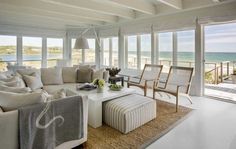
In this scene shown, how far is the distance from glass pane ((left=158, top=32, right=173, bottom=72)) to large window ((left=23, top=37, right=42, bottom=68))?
5634mm

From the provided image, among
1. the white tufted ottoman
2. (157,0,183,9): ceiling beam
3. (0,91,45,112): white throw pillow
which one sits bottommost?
the white tufted ottoman

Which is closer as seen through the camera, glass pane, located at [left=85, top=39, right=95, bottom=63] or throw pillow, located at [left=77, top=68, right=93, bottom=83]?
throw pillow, located at [left=77, top=68, right=93, bottom=83]

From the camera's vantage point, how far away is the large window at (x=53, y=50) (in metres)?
8.21

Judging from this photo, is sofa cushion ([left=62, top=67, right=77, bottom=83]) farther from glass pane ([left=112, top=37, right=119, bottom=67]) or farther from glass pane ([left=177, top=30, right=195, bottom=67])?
glass pane ([left=177, top=30, right=195, bottom=67])

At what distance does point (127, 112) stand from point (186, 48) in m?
3.42

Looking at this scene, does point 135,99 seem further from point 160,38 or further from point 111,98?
point 160,38

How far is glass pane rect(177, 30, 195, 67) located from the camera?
4.91 meters

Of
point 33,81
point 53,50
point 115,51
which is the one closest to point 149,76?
point 115,51

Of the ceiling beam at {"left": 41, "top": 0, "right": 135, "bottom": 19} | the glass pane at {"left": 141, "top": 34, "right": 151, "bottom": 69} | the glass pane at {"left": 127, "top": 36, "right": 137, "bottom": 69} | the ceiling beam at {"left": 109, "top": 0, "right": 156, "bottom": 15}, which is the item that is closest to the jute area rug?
the ceiling beam at {"left": 109, "top": 0, "right": 156, "bottom": 15}

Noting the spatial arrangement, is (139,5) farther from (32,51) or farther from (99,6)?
(32,51)

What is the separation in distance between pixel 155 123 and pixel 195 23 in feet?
10.3

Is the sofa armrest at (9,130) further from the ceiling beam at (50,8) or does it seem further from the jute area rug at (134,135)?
the ceiling beam at (50,8)

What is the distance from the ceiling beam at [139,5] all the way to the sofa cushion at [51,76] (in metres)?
2.42

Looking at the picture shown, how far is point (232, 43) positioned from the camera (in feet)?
16.5
